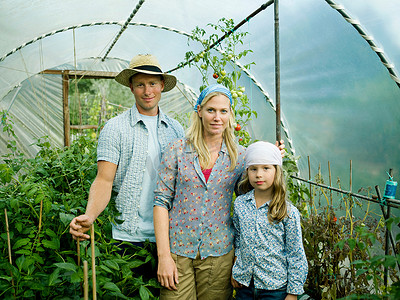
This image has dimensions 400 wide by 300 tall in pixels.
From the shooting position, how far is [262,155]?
1752 millimetres

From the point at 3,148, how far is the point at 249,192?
4745 millimetres

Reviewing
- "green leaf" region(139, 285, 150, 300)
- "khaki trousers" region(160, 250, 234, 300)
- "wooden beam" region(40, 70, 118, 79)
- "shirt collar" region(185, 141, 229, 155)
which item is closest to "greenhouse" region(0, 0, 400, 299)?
"green leaf" region(139, 285, 150, 300)

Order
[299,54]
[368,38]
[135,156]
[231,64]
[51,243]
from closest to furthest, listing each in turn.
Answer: [51,243], [135,156], [368,38], [231,64], [299,54]

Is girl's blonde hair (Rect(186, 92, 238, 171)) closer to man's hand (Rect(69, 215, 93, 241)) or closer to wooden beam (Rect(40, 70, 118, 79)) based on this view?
man's hand (Rect(69, 215, 93, 241))

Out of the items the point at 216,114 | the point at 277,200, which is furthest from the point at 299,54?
the point at 277,200

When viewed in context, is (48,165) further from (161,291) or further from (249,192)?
(249,192)

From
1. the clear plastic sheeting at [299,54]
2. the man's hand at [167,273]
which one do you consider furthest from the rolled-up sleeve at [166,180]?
the clear plastic sheeting at [299,54]

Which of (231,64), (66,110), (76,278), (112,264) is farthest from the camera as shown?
(66,110)

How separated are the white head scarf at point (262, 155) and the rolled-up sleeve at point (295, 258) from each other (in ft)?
0.82

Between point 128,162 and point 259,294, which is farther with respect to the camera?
point 128,162

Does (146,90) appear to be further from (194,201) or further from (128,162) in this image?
(194,201)

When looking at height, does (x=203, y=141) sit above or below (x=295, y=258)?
above

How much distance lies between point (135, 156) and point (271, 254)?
0.81 meters

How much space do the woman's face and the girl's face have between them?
0.81ft
